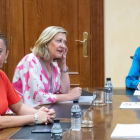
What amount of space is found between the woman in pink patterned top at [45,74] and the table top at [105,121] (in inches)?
16.1

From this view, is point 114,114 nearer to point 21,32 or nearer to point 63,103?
point 63,103

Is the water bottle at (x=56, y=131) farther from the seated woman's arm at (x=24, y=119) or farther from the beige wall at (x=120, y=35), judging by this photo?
the beige wall at (x=120, y=35)

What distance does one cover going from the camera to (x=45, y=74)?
2754mm

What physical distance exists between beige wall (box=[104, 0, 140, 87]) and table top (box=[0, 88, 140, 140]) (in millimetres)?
2065

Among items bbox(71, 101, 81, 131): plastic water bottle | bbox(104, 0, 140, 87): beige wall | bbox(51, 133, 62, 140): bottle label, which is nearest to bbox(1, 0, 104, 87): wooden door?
bbox(104, 0, 140, 87): beige wall

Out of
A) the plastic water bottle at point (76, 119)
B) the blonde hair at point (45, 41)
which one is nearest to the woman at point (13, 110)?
the plastic water bottle at point (76, 119)

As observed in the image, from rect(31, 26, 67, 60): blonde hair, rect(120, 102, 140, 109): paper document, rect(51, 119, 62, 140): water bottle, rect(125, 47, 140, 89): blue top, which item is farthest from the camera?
rect(125, 47, 140, 89): blue top

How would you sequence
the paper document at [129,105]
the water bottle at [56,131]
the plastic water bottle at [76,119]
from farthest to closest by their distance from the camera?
the paper document at [129,105] < the plastic water bottle at [76,119] < the water bottle at [56,131]

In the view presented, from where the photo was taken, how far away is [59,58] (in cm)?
303

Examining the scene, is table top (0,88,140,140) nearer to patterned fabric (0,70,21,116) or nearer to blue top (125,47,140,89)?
patterned fabric (0,70,21,116)

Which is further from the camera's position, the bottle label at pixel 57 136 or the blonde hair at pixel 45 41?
the blonde hair at pixel 45 41

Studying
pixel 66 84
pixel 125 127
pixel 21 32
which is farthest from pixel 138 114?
pixel 21 32

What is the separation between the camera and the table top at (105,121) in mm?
1548

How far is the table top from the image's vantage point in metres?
1.55
